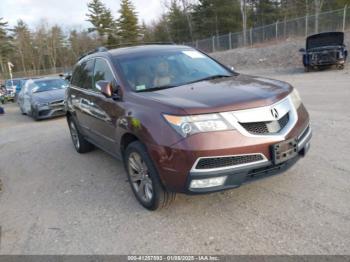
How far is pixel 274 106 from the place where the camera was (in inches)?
131

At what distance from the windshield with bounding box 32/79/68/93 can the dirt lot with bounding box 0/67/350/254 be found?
770 centimetres

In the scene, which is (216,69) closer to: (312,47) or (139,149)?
(139,149)

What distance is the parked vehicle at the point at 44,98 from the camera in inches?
458

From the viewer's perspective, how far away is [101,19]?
67688mm

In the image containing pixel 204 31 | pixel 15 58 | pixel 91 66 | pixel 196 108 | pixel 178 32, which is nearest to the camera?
pixel 196 108

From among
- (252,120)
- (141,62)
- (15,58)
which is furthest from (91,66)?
(15,58)

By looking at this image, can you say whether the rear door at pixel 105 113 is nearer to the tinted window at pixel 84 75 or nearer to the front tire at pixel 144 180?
the tinted window at pixel 84 75

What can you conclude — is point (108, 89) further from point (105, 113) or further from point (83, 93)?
point (83, 93)

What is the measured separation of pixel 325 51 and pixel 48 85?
12947 millimetres

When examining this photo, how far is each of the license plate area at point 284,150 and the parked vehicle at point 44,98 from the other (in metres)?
9.70

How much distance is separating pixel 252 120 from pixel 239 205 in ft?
3.58

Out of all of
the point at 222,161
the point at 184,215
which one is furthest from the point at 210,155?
the point at 184,215

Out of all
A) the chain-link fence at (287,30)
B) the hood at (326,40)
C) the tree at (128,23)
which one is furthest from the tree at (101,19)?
the hood at (326,40)

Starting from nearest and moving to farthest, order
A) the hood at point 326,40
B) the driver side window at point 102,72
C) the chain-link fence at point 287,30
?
1. the driver side window at point 102,72
2. the hood at point 326,40
3. the chain-link fence at point 287,30
